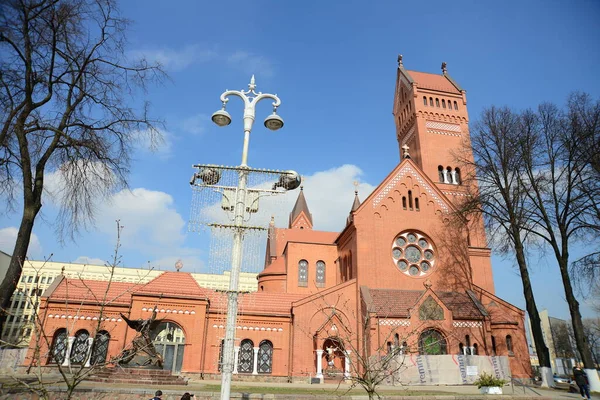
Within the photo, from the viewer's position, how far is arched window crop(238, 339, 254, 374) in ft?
78.4

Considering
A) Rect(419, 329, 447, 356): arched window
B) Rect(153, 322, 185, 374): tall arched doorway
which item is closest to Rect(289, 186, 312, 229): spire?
Rect(419, 329, 447, 356): arched window

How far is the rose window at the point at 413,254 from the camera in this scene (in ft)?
91.7

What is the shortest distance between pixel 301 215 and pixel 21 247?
40083mm

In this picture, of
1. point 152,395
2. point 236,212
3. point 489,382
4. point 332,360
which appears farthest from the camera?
point 332,360

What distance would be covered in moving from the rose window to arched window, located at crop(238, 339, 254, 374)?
11.2m

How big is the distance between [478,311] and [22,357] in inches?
1056

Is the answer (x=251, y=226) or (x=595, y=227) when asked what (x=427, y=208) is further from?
(x=251, y=226)

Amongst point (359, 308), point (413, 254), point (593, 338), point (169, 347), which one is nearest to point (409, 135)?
point (413, 254)

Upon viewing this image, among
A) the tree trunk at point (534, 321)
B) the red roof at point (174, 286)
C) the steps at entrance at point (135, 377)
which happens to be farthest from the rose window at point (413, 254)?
the steps at entrance at point (135, 377)

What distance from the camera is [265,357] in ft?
80.1

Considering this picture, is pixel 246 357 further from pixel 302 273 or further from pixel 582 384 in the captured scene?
pixel 582 384

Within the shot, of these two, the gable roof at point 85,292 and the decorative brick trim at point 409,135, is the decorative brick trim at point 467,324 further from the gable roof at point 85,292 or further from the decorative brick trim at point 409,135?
the decorative brick trim at point 409,135

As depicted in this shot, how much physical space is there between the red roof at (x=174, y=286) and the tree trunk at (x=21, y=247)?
11310 mm

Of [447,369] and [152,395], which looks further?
[447,369]
